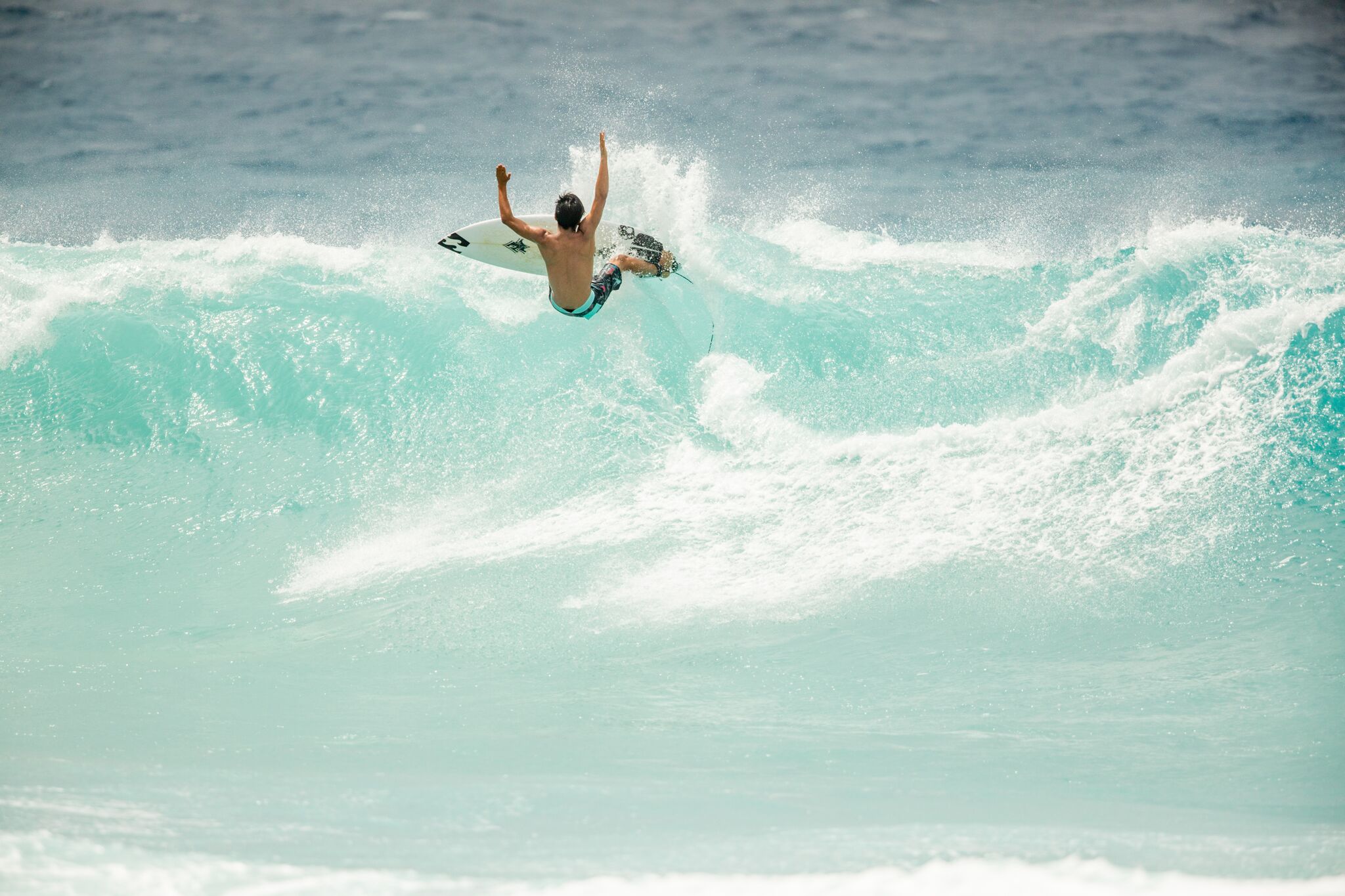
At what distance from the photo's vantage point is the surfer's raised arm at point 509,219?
170 inches

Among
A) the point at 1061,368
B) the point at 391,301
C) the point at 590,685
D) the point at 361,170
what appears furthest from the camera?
the point at 361,170

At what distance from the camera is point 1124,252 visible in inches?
252

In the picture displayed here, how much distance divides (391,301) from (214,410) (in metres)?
1.43

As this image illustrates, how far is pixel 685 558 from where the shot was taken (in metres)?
4.55

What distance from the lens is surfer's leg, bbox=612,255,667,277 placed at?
18.6 ft

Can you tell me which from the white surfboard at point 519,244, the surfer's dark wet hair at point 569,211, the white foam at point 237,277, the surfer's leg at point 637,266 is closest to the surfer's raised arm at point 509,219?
the surfer's dark wet hair at point 569,211

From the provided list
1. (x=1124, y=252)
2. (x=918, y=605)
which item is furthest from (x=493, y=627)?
(x=1124, y=252)

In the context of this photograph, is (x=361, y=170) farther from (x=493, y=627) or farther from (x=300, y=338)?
(x=493, y=627)

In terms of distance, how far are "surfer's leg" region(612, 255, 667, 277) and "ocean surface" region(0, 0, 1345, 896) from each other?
0.48 m

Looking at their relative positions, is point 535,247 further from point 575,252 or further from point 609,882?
point 609,882

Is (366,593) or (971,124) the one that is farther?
(971,124)

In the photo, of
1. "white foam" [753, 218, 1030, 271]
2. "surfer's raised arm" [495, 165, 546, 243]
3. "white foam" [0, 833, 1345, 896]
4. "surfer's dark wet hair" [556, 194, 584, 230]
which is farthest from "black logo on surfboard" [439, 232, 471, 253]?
"white foam" [0, 833, 1345, 896]

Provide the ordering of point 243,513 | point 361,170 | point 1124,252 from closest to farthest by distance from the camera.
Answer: point 243,513 → point 1124,252 → point 361,170

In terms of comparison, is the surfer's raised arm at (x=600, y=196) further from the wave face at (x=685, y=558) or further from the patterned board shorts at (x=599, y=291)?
the wave face at (x=685, y=558)
